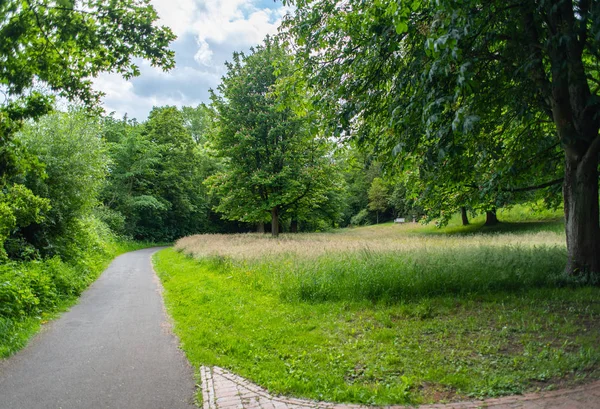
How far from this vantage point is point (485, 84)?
23.2 feet

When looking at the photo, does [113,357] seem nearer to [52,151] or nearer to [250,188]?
[52,151]

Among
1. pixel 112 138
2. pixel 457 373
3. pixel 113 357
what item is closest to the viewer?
pixel 457 373

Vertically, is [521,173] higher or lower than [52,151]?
lower

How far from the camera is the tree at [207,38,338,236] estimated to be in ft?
66.1

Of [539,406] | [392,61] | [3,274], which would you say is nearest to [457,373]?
[539,406]

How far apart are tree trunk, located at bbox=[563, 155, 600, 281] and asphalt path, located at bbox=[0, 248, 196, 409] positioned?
26.7 feet

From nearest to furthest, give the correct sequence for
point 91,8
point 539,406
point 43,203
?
1. point 539,406
2. point 91,8
3. point 43,203

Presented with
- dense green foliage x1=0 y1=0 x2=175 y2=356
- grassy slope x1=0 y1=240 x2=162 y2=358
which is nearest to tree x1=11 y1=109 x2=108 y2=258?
dense green foliage x1=0 y1=0 x2=175 y2=356

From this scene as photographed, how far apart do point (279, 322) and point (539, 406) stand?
Answer: 13.3 feet

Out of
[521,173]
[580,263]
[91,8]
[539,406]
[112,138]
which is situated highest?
[112,138]

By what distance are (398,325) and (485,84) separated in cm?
505

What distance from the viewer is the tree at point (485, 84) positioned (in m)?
6.04

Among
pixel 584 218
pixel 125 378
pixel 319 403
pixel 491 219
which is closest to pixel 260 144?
pixel 584 218

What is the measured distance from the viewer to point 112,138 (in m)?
36.2
